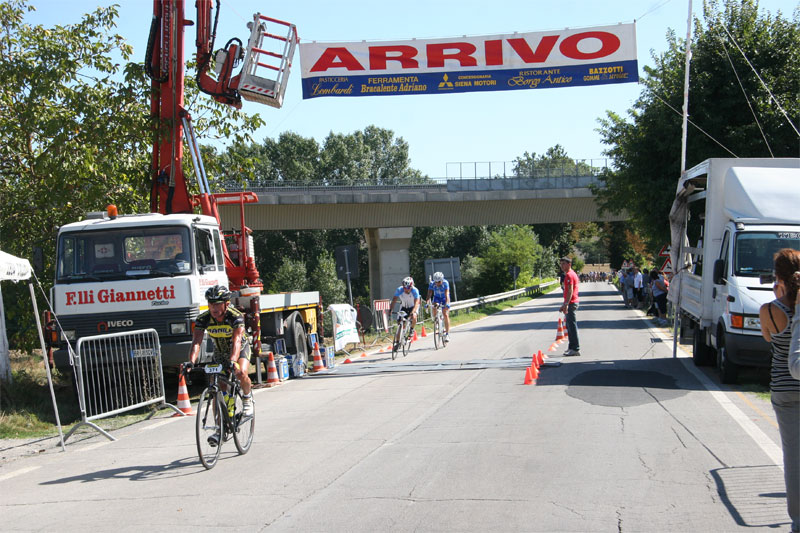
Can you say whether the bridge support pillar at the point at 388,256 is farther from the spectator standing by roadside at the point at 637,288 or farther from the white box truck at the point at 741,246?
the white box truck at the point at 741,246

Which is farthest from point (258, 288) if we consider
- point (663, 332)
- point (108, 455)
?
point (663, 332)

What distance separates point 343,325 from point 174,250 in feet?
24.1

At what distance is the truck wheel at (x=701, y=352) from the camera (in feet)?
46.3

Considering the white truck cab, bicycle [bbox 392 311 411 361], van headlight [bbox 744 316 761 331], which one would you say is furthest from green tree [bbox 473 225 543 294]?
the white truck cab

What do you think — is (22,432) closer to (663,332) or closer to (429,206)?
(663,332)

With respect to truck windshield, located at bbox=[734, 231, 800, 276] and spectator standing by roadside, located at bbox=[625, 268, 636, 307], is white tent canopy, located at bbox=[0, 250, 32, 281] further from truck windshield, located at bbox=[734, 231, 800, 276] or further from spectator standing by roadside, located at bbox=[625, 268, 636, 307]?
spectator standing by roadside, located at bbox=[625, 268, 636, 307]

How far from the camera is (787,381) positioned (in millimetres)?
4855

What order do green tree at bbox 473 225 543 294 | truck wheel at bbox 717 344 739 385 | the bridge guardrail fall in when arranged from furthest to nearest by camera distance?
1. green tree at bbox 473 225 543 294
2. the bridge guardrail
3. truck wheel at bbox 717 344 739 385

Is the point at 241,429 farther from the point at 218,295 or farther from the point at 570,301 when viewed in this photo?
the point at 570,301

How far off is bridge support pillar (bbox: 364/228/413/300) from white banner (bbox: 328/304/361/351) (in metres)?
27.6

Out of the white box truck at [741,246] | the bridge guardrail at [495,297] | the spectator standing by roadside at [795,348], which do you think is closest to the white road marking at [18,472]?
the spectator standing by roadside at [795,348]

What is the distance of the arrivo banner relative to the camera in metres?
17.6

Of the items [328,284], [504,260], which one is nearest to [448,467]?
[504,260]

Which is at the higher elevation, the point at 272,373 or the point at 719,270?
the point at 719,270
